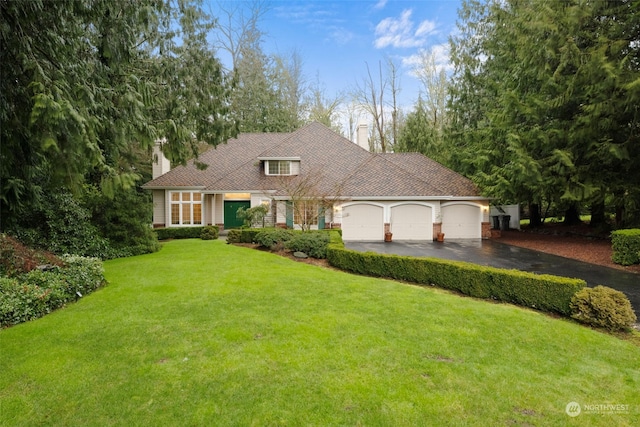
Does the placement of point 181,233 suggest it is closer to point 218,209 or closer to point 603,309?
point 218,209

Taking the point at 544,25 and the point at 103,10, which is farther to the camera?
the point at 544,25

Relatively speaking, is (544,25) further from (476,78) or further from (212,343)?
(212,343)

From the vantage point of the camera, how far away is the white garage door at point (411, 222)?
17.9m

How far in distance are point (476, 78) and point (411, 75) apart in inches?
322

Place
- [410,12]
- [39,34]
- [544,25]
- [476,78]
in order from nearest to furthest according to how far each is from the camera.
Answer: [39,34]
[544,25]
[410,12]
[476,78]

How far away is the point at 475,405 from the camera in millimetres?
3338

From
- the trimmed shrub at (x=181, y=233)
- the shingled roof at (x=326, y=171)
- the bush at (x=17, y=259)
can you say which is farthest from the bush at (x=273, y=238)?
the bush at (x=17, y=259)

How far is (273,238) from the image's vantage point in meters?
12.8

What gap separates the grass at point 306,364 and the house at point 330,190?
29.8 feet

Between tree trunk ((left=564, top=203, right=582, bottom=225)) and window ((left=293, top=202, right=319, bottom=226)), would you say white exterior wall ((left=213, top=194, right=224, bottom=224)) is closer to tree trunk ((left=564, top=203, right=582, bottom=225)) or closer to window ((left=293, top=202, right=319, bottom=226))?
window ((left=293, top=202, right=319, bottom=226))

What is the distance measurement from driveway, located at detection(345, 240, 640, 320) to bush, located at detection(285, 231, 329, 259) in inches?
127

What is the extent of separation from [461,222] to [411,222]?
296 centimetres

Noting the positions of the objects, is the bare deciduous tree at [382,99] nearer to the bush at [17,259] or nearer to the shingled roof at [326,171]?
the shingled roof at [326,171]

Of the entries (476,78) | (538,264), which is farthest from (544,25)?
(538,264)
